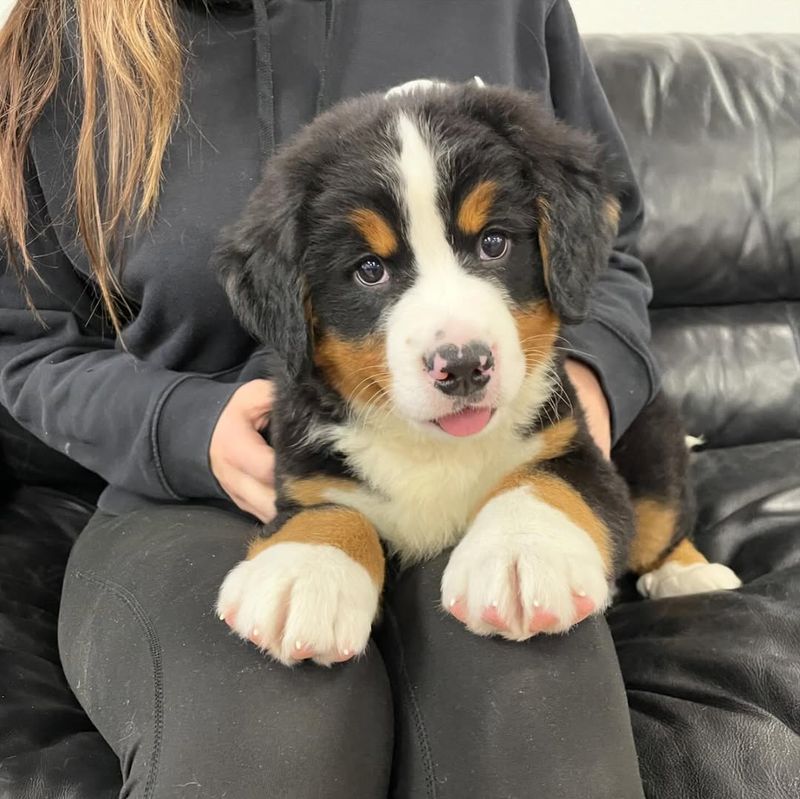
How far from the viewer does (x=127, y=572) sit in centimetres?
152

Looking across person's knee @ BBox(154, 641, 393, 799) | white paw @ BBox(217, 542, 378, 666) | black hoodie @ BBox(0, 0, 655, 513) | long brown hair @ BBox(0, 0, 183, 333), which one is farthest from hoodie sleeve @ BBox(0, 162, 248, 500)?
person's knee @ BBox(154, 641, 393, 799)

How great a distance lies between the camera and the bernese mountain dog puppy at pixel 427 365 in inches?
49.5

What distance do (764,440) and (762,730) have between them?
1841 mm

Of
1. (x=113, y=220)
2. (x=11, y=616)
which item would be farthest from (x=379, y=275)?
(x=11, y=616)

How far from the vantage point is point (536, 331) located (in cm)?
153

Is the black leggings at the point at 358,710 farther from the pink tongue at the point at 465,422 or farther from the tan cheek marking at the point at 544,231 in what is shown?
the tan cheek marking at the point at 544,231

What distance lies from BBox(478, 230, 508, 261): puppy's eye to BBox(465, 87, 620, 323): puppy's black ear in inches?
3.5

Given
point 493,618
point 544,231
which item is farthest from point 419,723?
point 544,231

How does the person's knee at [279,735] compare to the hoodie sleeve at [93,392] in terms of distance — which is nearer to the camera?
the person's knee at [279,735]

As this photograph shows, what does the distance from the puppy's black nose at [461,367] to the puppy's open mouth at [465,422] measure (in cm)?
11

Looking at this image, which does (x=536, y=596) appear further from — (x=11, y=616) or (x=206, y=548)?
(x=11, y=616)

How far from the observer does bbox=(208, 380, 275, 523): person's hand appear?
1.71 metres

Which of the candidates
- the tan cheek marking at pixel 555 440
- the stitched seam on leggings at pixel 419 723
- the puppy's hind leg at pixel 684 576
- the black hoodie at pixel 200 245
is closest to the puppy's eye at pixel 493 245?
the tan cheek marking at pixel 555 440

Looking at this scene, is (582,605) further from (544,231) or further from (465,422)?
(544,231)
